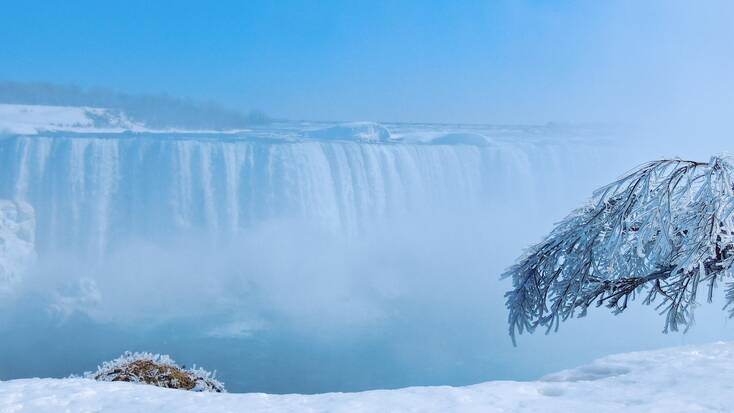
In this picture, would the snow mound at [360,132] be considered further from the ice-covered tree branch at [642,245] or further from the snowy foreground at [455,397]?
the snowy foreground at [455,397]

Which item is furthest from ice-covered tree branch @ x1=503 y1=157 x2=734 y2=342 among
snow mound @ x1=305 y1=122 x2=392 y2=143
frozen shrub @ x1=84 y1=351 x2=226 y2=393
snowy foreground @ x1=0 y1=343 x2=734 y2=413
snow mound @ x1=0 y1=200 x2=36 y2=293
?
snow mound @ x1=305 y1=122 x2=392 y2=143

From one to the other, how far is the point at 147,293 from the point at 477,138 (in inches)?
570

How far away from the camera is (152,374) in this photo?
17.2ft

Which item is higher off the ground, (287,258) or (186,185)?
(186,185)

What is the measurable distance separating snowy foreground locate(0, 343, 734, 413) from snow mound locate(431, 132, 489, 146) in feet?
83.0

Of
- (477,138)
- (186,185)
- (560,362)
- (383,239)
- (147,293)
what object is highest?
(477,138)

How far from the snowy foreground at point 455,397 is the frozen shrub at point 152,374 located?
1.24m

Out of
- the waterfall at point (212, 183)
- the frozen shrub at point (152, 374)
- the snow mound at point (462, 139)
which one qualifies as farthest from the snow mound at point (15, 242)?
the frozen shrub at point (152, 374)

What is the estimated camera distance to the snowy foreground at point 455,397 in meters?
3.38

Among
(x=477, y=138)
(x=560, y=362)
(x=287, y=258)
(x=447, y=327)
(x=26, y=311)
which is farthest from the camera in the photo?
(x=477, y=138)

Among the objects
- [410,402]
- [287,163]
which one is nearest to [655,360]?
[410,402]

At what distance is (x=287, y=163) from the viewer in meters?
24.8

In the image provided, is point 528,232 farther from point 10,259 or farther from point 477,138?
point 10,259

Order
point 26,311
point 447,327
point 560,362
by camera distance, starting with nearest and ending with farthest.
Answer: point 560,362 < point 447,327 < point 26,311
